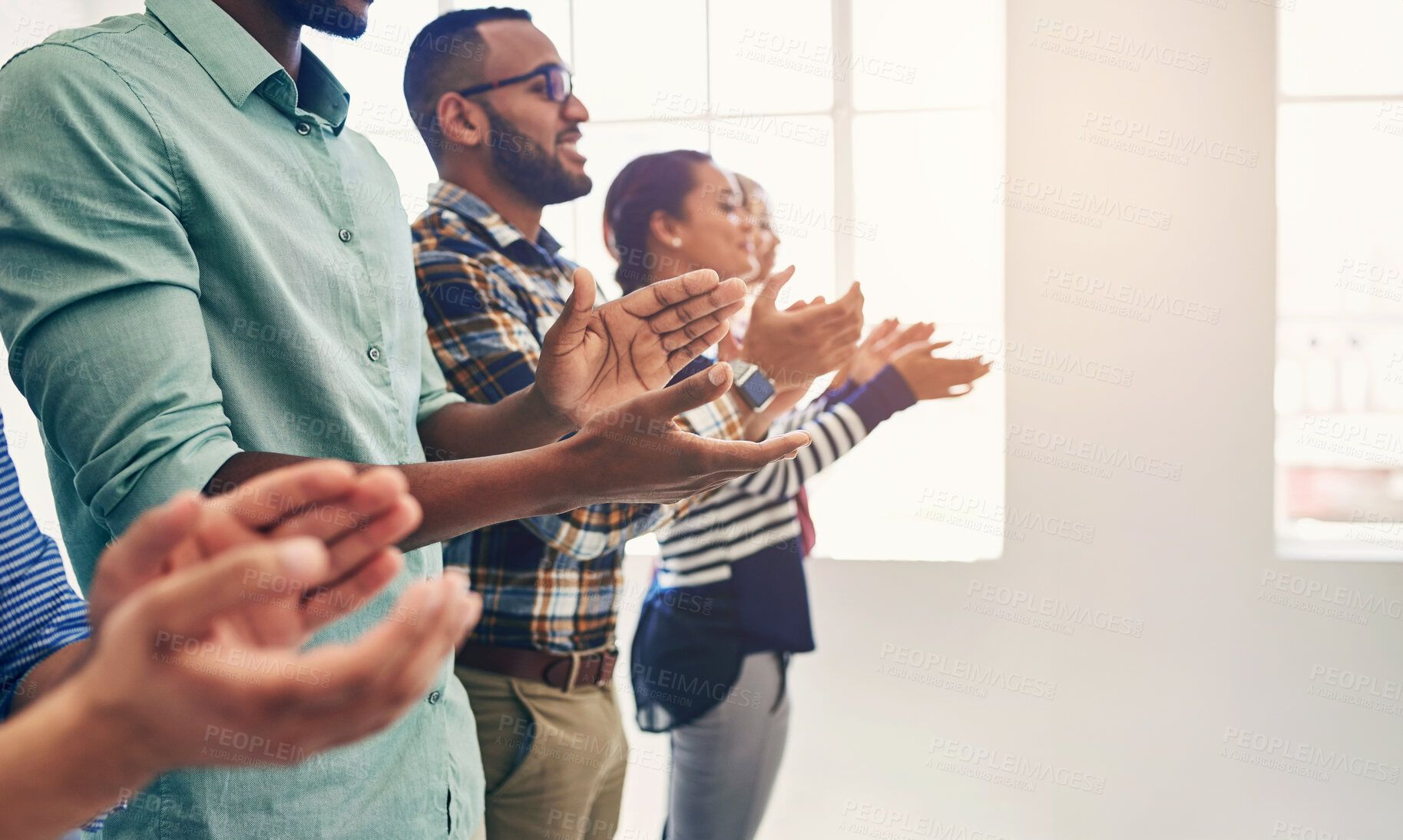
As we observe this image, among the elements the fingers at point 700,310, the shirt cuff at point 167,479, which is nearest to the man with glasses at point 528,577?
the fingers at point 700,310

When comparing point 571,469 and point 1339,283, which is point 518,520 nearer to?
point 571,469

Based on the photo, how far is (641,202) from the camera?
6.03ft

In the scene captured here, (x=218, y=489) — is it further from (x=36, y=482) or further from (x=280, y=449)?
(x=36, y=482)

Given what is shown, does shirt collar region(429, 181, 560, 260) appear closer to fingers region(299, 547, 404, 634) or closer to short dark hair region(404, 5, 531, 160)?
short dark hair region(404, 5, 531, 160)

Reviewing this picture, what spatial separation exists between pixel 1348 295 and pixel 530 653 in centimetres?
236

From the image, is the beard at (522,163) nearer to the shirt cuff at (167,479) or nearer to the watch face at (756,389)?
the watch face at (756,389)

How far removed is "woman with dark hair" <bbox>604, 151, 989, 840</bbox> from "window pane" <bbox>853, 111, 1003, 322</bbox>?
0.81 meters

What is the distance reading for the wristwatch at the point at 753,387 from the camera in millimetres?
1390

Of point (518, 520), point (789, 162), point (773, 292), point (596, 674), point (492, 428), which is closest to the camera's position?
point (492, 428)

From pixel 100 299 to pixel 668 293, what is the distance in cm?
47

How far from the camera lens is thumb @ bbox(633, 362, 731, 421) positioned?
0.74 meters

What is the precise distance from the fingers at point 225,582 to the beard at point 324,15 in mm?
761

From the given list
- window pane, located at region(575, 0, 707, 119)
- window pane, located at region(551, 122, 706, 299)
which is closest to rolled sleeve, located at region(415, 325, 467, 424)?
window pane, located at region(551, 122, 706, 299)

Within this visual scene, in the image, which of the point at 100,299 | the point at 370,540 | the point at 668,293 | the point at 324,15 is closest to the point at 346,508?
the point at 370,540
